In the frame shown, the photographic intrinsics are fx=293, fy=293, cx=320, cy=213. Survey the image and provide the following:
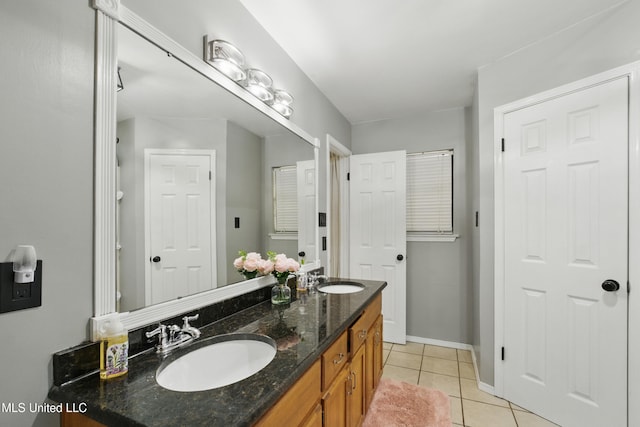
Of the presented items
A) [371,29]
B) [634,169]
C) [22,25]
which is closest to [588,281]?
[634,169]

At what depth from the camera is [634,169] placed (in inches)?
63.5

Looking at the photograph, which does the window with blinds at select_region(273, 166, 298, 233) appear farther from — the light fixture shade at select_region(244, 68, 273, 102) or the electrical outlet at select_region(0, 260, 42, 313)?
the electrical outlet at select_region(0, 260, 42, 313)

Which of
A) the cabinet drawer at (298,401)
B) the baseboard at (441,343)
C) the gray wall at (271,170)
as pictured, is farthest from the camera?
the baseboard at (441,343)

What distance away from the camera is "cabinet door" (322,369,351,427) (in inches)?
48.8

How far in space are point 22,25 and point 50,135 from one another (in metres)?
0.28

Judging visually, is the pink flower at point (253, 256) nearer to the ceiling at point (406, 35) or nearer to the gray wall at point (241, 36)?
the gray wall at point (241, 36)

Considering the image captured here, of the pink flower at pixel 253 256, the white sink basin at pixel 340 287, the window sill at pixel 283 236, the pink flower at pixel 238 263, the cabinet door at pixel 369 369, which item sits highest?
the window sill at pixel 283 236

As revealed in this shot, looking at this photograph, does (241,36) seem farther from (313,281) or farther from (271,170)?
(313,281)

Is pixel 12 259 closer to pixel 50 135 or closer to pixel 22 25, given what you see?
pixel 50 135

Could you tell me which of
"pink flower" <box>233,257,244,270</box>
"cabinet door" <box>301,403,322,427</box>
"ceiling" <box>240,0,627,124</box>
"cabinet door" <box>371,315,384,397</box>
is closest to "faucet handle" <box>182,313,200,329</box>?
"pink flower" <box>233,257,244,270</box>

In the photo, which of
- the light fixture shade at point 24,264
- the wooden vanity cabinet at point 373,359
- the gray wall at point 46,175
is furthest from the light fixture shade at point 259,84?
the wooden vanity cabinet at point 373,359

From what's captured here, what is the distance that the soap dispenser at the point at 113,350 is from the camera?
0.88 meters

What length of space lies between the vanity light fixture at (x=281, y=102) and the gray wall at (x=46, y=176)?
108cm

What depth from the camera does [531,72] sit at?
2.08 metres
